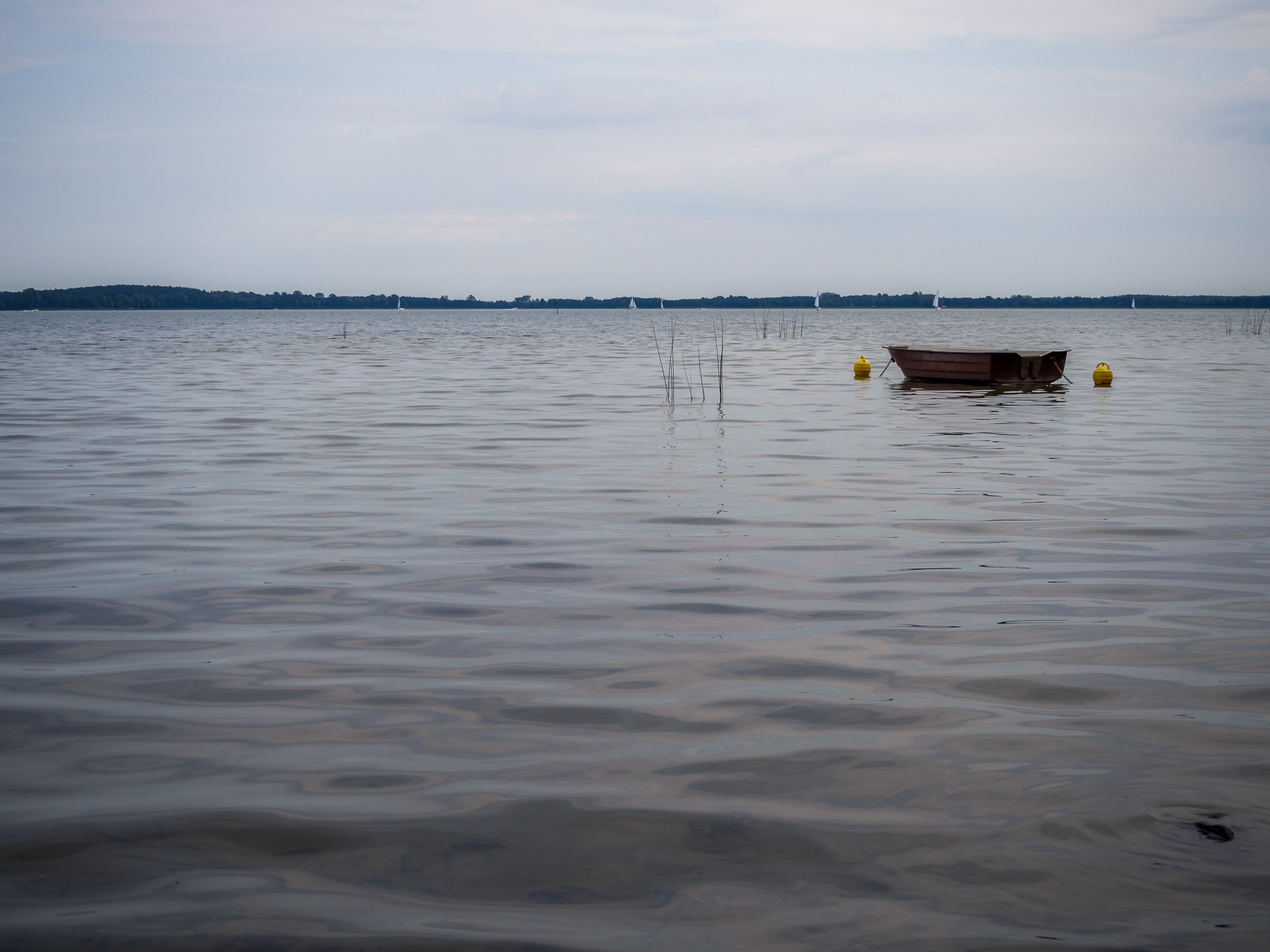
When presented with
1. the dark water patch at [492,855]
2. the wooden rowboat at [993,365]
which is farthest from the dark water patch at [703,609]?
the wooden rowboat at [993,365]

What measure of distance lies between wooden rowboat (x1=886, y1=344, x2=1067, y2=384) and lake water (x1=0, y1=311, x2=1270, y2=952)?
560 inches

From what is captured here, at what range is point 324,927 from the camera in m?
3.20

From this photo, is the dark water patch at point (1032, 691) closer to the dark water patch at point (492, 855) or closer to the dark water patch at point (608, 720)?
the dark water patch at point (608, 720)

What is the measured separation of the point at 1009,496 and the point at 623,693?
7.00 meters

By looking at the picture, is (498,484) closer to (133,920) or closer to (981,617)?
(981,617)

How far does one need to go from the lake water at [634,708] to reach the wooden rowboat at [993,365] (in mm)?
14217

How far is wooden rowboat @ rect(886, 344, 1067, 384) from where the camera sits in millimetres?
26641

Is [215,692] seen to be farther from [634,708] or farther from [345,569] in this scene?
[345,569]

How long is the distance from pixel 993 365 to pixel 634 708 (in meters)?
23.9

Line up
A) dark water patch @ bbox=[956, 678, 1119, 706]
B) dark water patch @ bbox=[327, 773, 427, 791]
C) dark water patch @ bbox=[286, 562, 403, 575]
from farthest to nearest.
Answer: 1. dark water patch @ bbox=[286, 562, 403, 575]
2. dark water patch @ bbox=[956, 678, 1119, 706]
3. dark water patch @ bbox=[327, 773, 427, 791]

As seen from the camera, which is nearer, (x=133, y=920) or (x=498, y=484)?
(x=133, y=920)

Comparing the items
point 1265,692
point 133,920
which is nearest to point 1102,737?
point 1265,692

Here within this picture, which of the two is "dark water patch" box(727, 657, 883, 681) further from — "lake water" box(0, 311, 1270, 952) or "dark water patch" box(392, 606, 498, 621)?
"dark water patch" box(392, 606, 498, 621)

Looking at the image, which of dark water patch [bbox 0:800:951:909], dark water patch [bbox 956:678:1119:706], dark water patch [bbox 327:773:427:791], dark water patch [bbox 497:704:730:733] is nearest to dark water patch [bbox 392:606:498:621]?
dark water patch [bbox 497:704:730:733]
